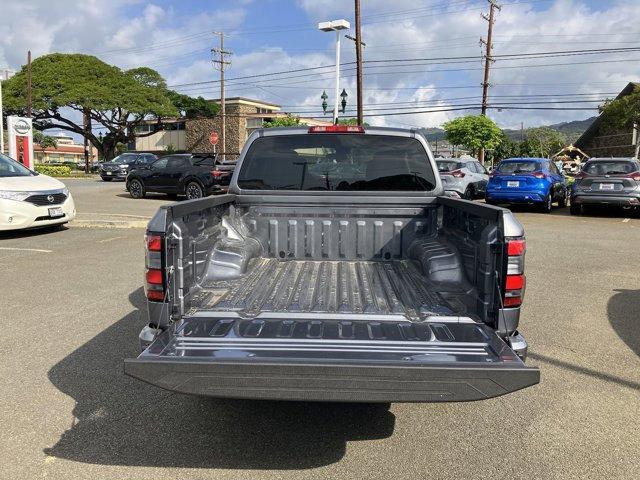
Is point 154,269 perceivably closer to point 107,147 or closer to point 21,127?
point 21,127

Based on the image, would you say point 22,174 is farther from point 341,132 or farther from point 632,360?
point 632,360

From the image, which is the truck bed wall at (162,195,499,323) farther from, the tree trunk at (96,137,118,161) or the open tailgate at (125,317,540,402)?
the tree trunk at (96,137,118,161)

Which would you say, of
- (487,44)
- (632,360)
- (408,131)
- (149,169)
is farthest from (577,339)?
(487,44)

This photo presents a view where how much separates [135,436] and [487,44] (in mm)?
37621

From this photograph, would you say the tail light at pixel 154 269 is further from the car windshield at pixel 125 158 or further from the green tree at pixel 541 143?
the green tree at pixel 541 143

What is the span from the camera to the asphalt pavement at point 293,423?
3033mm

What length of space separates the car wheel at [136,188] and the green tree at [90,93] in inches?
1206

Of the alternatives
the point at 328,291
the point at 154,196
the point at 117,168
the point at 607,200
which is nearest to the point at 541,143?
the point at 117,168

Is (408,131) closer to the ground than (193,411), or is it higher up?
higher up

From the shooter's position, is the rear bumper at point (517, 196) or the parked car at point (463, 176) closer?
the rear bumper at point (517, 196)

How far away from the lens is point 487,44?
1419 inches

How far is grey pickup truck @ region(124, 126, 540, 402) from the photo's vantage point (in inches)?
99.1

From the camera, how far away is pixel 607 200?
49.3ft

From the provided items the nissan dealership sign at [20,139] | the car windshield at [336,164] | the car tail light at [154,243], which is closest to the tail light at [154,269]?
the car tail light at [154,243]
